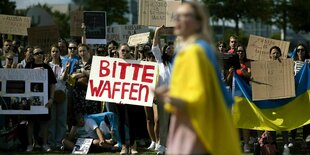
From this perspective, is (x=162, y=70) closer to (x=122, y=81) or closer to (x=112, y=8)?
(x=122, y=81)

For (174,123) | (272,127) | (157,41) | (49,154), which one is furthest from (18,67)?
(174,123)

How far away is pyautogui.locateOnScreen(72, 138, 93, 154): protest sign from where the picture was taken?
10977 millimetres

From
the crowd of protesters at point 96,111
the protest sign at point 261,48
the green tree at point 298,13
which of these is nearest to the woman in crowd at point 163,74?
the crowd of protesters at point 96,111

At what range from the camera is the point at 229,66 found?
36.9 feet

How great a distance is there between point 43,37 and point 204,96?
31.2 ft

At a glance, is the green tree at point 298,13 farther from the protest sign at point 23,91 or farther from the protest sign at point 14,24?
the protest sign at point 23,91

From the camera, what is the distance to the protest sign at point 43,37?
46.1 ft

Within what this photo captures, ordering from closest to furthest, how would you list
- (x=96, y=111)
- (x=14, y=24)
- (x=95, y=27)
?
(x=96, y=111)
(x=95, y=27)
(x=14, y=24)

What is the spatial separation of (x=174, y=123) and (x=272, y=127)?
243 inches

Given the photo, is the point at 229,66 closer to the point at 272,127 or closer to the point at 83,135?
the point at 272,127

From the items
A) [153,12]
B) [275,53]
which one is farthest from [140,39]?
[275,53]

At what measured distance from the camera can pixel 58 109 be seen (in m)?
11.6

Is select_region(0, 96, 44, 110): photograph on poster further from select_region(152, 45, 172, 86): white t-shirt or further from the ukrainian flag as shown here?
the ukrainian flag

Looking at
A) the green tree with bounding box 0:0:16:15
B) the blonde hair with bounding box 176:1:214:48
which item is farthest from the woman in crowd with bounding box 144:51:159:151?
the green tree with bounding box 0:0:16:15
